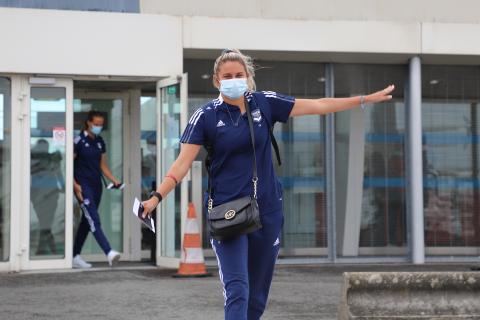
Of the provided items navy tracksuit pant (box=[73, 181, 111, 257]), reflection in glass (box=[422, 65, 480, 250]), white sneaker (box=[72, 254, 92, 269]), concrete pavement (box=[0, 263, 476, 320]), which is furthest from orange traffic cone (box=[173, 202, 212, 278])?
reflection in glass (box=[422, 65, 480, 250])

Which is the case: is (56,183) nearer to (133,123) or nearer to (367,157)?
(133,123)

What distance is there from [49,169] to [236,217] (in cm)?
779

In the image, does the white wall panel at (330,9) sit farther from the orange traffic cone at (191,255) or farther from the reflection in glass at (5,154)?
the orange traffic cone at (191,255)

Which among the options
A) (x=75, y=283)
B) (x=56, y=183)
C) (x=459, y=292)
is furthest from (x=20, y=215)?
(x=459, y=292)

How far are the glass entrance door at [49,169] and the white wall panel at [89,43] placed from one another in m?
0.36

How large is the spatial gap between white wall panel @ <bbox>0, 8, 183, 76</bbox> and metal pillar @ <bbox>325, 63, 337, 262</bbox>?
2.53m

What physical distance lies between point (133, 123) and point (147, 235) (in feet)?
5.67

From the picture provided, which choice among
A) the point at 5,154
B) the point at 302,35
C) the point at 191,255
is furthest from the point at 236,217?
the point at 302,35

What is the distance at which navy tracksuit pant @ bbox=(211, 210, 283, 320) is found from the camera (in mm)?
4848

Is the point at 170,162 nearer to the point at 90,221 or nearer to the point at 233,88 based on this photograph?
the point at 90,221

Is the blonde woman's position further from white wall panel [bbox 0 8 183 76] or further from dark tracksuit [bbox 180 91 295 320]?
white wall panel [bbox 0 8 183 76]

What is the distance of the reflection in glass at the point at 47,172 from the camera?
1207 cm

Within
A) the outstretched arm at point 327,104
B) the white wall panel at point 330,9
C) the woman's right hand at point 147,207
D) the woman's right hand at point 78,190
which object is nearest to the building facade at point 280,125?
the white wall panel at point 330,9

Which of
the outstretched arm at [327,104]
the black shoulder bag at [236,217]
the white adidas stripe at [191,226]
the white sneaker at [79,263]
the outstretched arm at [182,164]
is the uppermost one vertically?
the outstretched arm at [327,104]
